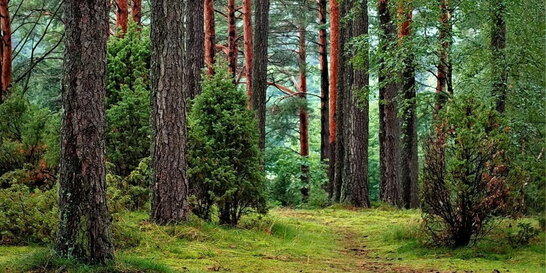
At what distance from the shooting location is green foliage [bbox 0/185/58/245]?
7.23 meters

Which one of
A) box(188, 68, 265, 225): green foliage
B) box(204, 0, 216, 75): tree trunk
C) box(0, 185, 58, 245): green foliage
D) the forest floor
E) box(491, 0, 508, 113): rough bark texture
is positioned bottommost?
the forest floor

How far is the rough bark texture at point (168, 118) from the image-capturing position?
8.70 meters

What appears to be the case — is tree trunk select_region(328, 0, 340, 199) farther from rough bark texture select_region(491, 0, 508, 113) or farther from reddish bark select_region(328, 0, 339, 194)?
rough bark texture select_region(491, 0, 508, 113)

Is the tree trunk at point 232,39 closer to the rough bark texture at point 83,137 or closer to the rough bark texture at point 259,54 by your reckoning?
the rough bark texture at point 259,54

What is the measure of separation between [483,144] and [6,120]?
7.71 m

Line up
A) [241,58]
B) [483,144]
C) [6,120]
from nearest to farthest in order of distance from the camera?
[483,144] < [6,120] < [241,58]

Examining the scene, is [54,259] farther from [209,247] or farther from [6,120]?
[6,120]

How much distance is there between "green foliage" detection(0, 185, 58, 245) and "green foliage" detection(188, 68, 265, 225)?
8.13 ft

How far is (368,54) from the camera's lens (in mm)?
13031

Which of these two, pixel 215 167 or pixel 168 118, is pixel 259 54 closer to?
pixel 215 167

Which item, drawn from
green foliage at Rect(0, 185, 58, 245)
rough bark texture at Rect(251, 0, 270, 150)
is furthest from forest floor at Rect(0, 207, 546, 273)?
rough bark texture at Rect(251, 0, 270, 150)

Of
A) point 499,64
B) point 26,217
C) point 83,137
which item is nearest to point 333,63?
point 499,64

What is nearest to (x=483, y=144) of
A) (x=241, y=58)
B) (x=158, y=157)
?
(x=158, y=157)

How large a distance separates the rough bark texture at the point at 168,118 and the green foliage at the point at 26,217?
1.66 metres
